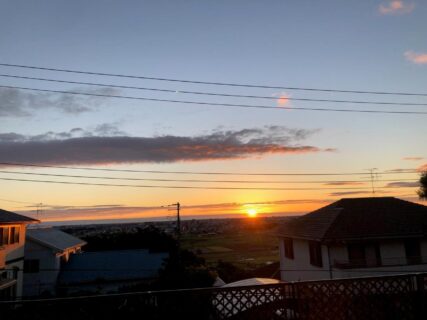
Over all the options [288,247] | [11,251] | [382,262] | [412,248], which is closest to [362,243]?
[382,262]

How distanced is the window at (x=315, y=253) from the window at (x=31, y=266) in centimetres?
Answer: 2275

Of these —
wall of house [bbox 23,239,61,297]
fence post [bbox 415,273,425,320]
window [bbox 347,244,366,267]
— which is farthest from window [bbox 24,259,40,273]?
fence post [bbox 415,273,425,320]

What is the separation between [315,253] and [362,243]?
9.61 feet

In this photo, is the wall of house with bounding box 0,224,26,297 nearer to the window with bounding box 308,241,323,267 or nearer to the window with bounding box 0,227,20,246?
the window with bounding box 0,227,20,246

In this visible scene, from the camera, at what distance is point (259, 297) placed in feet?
22.8

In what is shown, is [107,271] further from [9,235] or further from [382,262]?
[382,262]

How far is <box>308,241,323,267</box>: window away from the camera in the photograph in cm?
2272

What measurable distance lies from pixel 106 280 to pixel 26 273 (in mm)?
6610

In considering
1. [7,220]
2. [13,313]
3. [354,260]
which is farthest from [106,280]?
[13,313]

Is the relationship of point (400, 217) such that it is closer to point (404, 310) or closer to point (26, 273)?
point (404, 310)

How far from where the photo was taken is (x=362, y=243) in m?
22.0

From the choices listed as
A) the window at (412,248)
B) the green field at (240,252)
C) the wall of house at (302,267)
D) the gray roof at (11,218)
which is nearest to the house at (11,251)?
the gray roof at (11,218)

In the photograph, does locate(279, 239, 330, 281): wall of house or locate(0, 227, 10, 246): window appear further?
locate(0, 227, 10, 246): window

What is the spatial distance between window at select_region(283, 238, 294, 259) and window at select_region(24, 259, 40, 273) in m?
20.8
